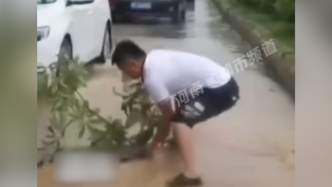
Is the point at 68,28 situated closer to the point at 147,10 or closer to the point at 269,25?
the point at 147,10

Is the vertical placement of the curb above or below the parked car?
below

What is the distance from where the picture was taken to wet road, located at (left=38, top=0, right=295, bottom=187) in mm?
1038

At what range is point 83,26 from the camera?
1062 mm

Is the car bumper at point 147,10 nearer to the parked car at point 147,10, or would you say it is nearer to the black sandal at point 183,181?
the parked car at point 147,10

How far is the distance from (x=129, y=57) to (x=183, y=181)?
1.34 feet

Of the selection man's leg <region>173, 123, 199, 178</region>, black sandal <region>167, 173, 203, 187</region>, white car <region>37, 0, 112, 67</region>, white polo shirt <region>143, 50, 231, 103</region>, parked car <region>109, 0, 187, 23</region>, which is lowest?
black sandal <region>167, 173, 203, 187</region>

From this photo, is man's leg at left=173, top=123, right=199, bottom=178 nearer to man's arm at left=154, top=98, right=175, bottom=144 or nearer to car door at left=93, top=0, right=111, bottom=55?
man's arm at left=154, top=98, right=175, bottom=144

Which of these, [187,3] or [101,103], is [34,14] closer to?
[101,103]

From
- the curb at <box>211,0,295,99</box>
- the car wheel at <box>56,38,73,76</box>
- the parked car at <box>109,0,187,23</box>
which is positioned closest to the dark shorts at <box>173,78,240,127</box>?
the curb at <box>211,0,295,99</box>

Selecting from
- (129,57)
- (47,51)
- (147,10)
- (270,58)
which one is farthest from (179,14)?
(47,51)

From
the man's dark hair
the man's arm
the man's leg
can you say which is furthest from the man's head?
the man's leg

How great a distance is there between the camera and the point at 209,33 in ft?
3.47

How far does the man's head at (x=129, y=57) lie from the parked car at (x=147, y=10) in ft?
0.28

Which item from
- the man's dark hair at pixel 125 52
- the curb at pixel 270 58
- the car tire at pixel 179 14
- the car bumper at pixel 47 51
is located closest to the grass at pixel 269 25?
the curb at pixel 270 58
